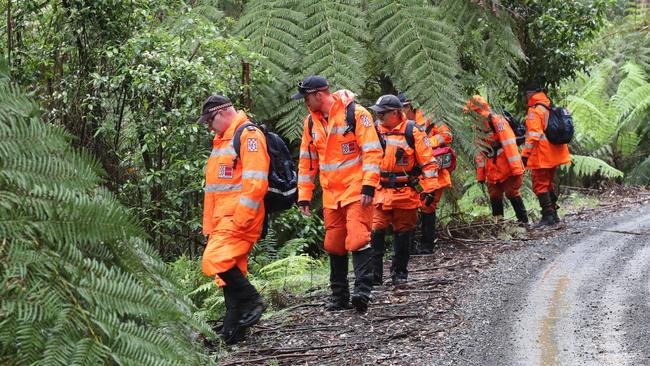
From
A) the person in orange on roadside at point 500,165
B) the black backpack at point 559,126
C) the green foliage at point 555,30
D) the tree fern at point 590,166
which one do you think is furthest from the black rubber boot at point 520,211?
the tree fern at point 590,166

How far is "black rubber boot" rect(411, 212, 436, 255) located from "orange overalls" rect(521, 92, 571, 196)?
6.88ft

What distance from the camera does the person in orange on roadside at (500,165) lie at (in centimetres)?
986

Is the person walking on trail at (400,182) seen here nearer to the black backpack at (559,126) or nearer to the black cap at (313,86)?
the black cap at (313,86)

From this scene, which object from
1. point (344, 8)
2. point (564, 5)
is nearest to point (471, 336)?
point (344, 8)

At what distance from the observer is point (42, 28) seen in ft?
24.9

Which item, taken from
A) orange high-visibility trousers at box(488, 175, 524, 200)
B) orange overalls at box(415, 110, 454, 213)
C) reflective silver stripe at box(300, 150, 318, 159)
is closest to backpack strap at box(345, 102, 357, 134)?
reflective silver stripe at box(300, 150, 318, 159)

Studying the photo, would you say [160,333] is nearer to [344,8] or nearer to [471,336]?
[471,336]

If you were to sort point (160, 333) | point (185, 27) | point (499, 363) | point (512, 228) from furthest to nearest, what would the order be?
point (512, 228) < point (185, 27) < point (499, 363) < point (160, 333)

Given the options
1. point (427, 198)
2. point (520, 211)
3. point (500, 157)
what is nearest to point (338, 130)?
point (427, 198)

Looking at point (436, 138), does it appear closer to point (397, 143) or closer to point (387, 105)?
point (397, 143)

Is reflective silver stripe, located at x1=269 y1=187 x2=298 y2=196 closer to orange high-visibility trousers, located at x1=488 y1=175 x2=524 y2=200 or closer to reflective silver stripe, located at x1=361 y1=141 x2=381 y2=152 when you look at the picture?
reflective silver stripe, located at x1=361 y1=141 x2=381 y2=152

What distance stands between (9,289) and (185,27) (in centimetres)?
644

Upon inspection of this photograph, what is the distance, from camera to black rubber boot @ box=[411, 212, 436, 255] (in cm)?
918

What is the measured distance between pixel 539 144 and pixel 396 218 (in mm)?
3924
